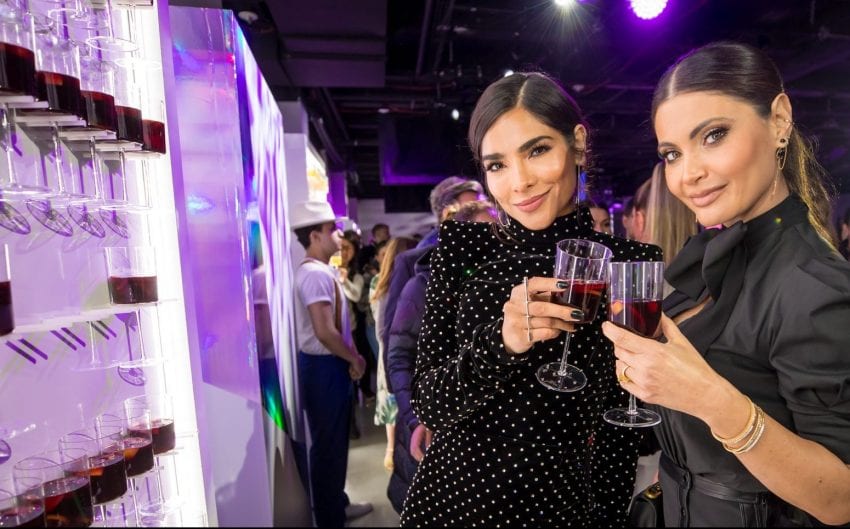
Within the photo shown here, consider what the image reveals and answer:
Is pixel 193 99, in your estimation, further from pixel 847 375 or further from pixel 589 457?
pixel 847 375

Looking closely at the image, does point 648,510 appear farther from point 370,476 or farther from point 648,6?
point 370,476

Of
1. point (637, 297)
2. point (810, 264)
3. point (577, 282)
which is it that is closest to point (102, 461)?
point (577, 282)

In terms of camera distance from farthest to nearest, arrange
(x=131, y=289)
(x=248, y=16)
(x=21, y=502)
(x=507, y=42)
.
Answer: (x=507, y=42) < (x=248, y=16) < (x=131, y=289) < (x=21, y=502)

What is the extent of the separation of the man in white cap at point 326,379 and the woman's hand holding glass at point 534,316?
283 centimetres

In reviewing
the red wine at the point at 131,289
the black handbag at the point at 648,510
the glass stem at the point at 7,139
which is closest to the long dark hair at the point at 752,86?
the black handbag at the point at 648,510

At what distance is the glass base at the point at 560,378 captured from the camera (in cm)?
105

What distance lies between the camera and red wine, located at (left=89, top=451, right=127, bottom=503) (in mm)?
1495

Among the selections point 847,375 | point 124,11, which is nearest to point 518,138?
point 847,375

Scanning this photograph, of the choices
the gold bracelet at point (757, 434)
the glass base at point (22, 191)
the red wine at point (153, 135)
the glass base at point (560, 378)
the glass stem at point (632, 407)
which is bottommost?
the glass stem at point (632, 407)

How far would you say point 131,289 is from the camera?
1.76 metres

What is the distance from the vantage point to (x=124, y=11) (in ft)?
6.11

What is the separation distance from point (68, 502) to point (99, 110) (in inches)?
44.4

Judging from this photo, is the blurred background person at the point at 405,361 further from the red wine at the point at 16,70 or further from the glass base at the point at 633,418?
the red wine at the point at 16,70

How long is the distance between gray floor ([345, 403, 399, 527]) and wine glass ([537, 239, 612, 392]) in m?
3.17
